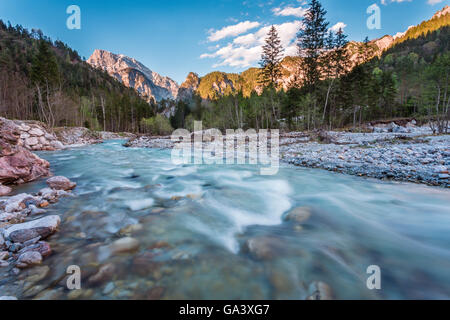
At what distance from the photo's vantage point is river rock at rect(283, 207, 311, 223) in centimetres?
353

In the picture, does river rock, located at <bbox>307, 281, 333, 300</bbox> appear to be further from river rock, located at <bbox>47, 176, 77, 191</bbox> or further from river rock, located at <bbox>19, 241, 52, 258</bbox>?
river rock, located at <bbox>47, 176, 77, 191</bbox>

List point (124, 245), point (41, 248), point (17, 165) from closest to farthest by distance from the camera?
1. point (41, 248)
2. point (124, 245)
3. point (17, 165)

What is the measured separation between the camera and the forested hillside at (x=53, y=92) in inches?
1059

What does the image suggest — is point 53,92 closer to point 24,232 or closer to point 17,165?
point 17,165

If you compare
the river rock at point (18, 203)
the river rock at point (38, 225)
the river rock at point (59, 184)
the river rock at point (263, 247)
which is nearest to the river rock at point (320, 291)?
the river rock at point (263, 247)

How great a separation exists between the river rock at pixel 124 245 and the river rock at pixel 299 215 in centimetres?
271

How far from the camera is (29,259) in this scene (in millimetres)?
2207

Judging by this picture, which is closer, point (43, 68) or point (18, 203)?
point (18, 203)

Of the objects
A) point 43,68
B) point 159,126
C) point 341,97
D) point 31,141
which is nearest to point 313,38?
point 341,97

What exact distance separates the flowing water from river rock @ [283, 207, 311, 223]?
0.15 metres

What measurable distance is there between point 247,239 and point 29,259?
284 centimetres

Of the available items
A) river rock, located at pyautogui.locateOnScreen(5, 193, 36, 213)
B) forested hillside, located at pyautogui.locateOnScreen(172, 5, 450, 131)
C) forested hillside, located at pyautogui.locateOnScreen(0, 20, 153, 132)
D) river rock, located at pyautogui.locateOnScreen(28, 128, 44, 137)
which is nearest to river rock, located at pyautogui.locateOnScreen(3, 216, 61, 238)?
river rock, located at pyautogui.locateOnScreen(5, 193, 36, 213)
